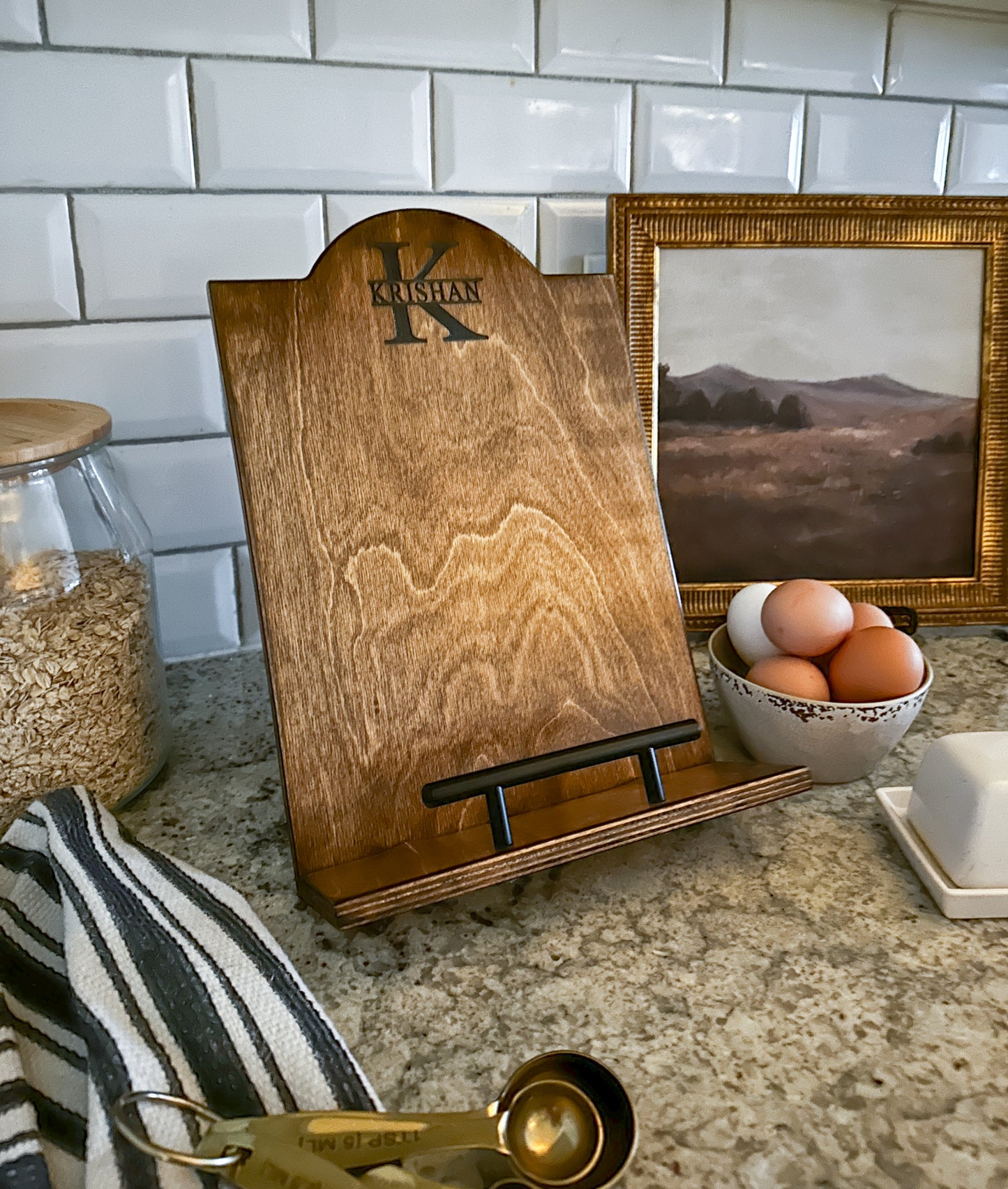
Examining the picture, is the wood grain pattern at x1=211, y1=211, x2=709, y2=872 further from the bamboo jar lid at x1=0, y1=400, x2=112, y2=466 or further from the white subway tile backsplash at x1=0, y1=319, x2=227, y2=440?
the white subway tile backsplash at x1=0, y1=319, x2=227, y2=440

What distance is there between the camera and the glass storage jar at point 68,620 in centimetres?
60

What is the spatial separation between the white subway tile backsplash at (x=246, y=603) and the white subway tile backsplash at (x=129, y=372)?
121mm

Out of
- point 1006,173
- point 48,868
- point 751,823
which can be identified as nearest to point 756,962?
point 751,823

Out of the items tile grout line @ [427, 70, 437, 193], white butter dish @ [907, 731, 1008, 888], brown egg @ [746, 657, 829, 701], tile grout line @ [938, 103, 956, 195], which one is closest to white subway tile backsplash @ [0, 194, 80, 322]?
tile grout line @ [427, 70, 437, 193]

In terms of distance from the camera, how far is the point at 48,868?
0.57 metres

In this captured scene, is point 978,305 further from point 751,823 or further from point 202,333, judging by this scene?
point 202,333

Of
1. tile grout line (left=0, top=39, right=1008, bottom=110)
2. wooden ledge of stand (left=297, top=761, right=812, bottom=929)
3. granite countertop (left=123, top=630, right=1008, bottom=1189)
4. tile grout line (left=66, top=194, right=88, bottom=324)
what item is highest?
tile grout line (left=0, top=39, right=1008, bottom=110)

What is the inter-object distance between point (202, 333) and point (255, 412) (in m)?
0.32

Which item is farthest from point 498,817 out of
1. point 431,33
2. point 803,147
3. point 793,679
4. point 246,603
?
point 803,147

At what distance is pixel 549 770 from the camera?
0.59 meters

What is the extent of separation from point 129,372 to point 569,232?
1.41ft

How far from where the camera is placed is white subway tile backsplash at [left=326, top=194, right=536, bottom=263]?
89 centimetres

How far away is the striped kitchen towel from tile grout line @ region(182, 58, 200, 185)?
532 millimetres

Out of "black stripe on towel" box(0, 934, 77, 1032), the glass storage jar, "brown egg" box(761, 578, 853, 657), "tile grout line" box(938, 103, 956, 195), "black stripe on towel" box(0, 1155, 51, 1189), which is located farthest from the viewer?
"tile grout line" box(938, 103, 956, 195)
